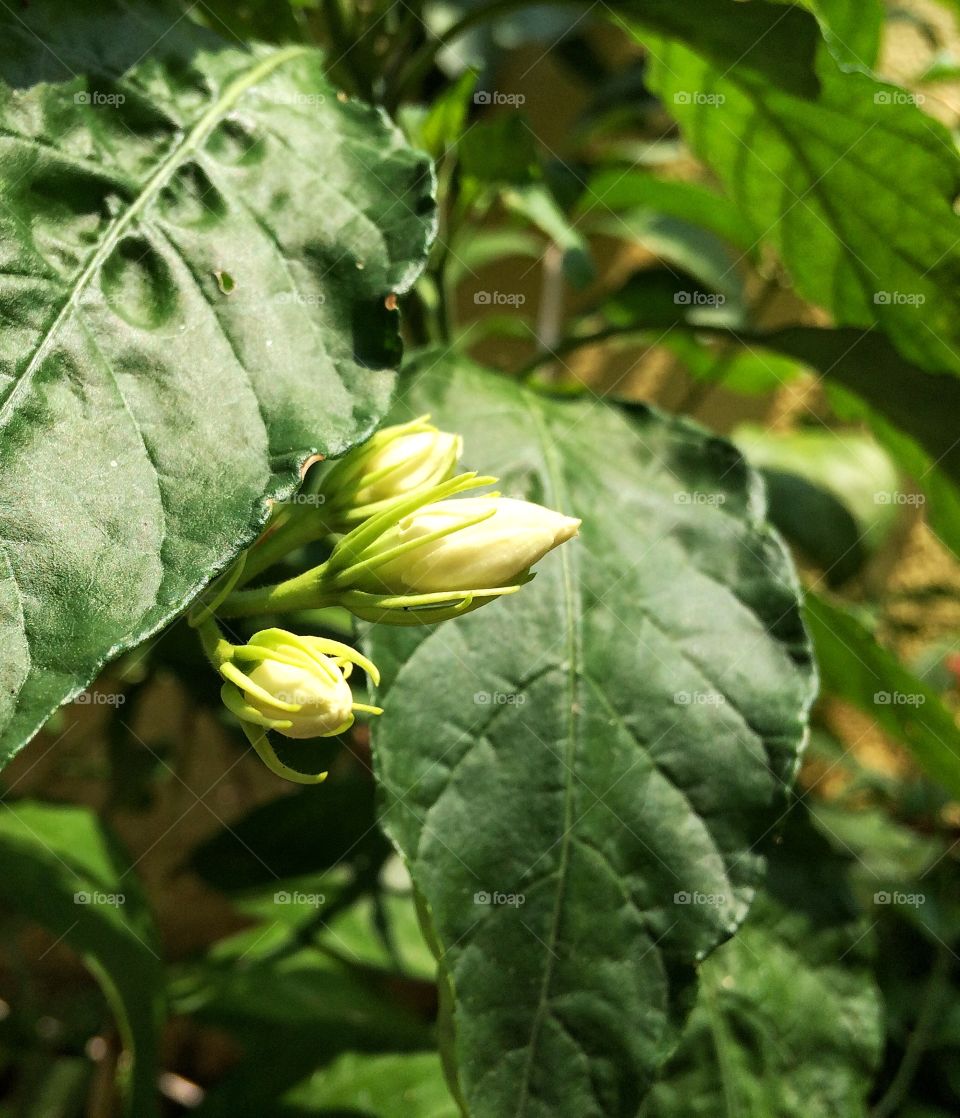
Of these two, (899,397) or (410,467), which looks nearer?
(410,467)

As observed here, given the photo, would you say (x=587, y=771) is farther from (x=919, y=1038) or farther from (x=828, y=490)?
(x=828, y=490)

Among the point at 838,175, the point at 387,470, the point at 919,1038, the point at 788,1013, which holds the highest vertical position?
the point at 838,175

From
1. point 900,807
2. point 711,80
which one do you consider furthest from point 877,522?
point 711,80

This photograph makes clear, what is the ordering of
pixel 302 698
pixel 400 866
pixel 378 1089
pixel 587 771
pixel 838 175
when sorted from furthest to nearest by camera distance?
pixel 400 866 → pixel 378 1089 → pixel 838 175 → pixel 587 771 → pixel 302 698

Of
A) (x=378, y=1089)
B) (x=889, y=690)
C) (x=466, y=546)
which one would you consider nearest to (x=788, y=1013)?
(x=889, y=690)

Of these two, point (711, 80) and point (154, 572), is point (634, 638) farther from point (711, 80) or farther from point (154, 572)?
point (711, 80)

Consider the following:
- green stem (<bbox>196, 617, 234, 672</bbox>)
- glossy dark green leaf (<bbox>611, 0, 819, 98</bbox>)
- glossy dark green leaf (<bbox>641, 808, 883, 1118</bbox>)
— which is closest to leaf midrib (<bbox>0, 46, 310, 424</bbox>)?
green stem (<bbox>196, 617, 234, 672</bbox>)

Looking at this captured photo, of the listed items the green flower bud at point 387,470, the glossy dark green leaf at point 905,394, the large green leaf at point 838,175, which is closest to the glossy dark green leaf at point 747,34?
the large green leaf at point 838,175
